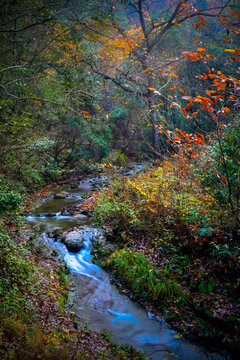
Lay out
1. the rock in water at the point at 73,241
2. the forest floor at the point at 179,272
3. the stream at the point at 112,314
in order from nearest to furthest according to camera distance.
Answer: the stream at the point at 112,314 < the forest floor at the point at 179,272 < the rock in water at the point at 73,241

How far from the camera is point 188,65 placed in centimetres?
Answer: 1577

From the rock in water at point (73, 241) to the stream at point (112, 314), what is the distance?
129 mm

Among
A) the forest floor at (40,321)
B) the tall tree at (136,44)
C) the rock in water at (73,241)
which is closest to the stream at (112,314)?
the rock in water at (73,241)

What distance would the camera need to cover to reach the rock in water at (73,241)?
669 cm

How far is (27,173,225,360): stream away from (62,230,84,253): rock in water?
5.1 inches

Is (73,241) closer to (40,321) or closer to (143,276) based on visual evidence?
(143,276)

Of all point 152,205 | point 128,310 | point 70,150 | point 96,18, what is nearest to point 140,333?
point 128,310

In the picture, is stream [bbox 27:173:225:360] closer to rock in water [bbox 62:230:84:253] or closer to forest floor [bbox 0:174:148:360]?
rock in water [bbox 62:230:84:253]

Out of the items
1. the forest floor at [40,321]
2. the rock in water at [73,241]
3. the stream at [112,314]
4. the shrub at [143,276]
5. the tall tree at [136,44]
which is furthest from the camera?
the rock in water at [73,241]

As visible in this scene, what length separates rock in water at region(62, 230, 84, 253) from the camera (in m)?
6.69

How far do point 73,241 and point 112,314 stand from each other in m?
2.80

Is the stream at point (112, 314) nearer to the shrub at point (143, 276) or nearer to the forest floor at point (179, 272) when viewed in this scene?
Answer: the forest floor at point (179, 272)

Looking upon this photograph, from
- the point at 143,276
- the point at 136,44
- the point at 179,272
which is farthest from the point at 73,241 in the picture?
the point at 136,44

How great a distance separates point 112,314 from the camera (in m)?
4.49
